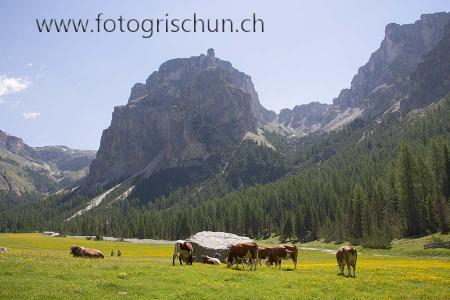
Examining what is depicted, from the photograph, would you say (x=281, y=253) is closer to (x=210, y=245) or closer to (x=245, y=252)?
(x=245, y=252)

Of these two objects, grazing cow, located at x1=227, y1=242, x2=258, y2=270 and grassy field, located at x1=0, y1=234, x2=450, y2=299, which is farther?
grazing cow, located at x1=227, y1=242, x2=258, y2=270

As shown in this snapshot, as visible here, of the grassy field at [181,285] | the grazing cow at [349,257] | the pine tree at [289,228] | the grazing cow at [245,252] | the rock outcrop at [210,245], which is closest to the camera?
the grassy field at [181,285]

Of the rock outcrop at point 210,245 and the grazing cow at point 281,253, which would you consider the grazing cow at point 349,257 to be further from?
the rock outcrop at point 210,245

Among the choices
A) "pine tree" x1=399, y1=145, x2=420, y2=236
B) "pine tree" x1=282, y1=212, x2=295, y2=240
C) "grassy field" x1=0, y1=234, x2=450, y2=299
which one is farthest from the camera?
"pine tree" x1=282, y1=212, x2=295, y2=240

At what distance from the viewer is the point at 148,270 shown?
91.7ft

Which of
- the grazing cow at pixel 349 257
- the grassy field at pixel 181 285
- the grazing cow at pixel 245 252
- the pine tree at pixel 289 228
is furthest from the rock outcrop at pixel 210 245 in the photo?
the pine tree at pixel 289 228

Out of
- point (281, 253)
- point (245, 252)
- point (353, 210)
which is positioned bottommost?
point (281, 253)

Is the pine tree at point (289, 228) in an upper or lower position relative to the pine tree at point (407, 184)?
lower

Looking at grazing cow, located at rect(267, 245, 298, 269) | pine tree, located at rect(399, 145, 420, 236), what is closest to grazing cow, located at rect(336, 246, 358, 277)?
grazing cow, located at rect(267, 245, 298, 269)

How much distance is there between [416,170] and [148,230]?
123017mm

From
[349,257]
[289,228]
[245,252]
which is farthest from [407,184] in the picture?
[245,252]

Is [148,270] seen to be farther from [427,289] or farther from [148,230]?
[148,230]

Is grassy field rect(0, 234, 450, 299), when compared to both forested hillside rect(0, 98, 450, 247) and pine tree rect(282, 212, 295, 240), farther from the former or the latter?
pine tree rect(282, 212, 295, 240)

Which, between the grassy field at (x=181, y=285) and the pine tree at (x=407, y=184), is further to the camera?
the pine tree at (x=407, y=184)
